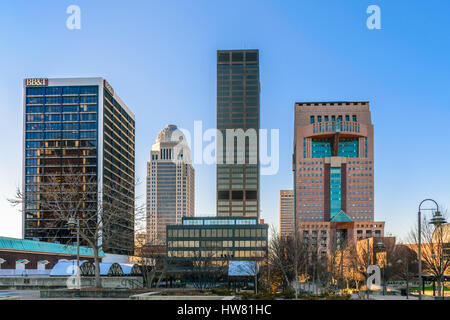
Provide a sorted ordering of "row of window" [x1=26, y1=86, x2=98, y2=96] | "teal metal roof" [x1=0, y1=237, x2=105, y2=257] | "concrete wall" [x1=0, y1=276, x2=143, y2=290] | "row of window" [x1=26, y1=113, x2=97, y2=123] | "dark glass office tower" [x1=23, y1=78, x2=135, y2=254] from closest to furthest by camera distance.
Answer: "concrete wall" [x1=0, y1=276, x2=143, y2=290], "teal metal roof" [x1=0, y1=237, x2=105, y2=257], "dark glass office tower" [x1=23, y1=78, x2=135, y2=254], "row of window" [x1=26, y1=86, x2=98, y2=96], "row of window" [x1=26, y1=113, x2=97, y2=123]

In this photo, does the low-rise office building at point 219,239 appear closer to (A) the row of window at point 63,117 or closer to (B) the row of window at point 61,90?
(A) the row of window at point 63,117

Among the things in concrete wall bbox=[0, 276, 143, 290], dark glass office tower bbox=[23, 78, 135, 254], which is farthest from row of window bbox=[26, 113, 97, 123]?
concrete wall bbox=[0, 276, 143, 290]

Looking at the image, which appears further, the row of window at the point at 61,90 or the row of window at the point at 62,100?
the row of window at the point at 61,90

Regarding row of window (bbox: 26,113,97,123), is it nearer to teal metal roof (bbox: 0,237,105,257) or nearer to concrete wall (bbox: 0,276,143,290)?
teal metal roof (bbox: 0,237,105,257)

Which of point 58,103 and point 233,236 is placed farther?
point 58,103

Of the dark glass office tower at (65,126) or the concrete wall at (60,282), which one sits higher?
the dark glass office tower at (65,126)

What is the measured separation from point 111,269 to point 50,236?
102m

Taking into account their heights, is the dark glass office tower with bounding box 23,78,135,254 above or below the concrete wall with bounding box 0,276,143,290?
above

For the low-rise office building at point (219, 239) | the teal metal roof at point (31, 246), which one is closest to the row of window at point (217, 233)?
the low-rise office building at point (219, 239)

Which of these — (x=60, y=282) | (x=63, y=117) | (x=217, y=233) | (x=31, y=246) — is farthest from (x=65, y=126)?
(x=60, y=282)

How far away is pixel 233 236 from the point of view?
139 meters

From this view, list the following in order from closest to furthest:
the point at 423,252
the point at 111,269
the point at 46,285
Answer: the point at 46,285
the point at 423,252
the point at 111,269
